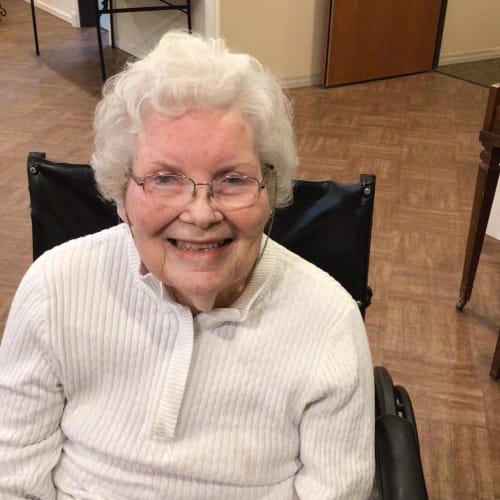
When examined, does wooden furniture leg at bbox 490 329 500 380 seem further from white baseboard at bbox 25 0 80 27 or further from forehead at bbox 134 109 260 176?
white baseboard at bbox 25 0 80 27

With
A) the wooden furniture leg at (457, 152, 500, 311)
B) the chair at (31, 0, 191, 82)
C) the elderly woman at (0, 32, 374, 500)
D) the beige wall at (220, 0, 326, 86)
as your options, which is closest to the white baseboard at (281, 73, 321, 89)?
the beige wall at (220, 0, 326, 86)

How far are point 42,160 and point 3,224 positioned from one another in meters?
1.77

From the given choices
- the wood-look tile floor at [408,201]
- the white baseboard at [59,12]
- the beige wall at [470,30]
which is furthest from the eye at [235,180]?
the white baseboard at [59,12]

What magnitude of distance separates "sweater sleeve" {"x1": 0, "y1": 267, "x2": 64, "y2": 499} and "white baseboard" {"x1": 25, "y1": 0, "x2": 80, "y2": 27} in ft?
19.8

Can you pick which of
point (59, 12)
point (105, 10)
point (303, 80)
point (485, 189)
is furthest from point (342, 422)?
point (59, 12)

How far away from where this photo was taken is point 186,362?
103 cm

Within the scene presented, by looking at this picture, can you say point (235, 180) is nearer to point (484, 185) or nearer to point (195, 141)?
point (195, 141)

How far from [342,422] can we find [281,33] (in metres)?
3.94

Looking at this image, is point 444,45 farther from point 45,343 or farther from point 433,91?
point 45,343

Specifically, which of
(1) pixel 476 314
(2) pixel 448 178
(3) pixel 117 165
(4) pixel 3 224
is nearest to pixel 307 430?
(3) pixel 117 165

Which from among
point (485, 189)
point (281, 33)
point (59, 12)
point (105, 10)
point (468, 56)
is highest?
point (485, 189)

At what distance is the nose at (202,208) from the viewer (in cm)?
92

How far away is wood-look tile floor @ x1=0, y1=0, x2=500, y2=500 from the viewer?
1.98m

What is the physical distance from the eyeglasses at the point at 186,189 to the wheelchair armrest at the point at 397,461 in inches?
16.9
